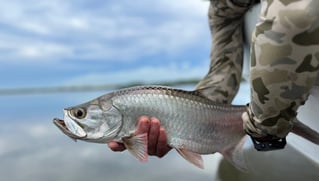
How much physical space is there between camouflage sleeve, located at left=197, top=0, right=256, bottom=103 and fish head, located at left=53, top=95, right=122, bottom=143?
0.71 meters

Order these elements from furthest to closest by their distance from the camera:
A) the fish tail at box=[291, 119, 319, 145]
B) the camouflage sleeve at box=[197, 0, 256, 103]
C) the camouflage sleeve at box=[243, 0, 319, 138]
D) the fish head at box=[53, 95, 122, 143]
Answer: the camouflage sleeve at box=[197, 0, 256, 103] < the fish tail at box=[291, 119, 319, 145] < the fish head at box=[53, 95, 122, 143] < the camouflage sleeve at box=[243, 0, 319, 138]

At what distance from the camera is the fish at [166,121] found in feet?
4.91

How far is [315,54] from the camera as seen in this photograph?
1.20 meters

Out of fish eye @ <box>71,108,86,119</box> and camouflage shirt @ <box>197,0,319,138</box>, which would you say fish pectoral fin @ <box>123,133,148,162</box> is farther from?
camouflage shirt @ <box>197,0,319,138</box>

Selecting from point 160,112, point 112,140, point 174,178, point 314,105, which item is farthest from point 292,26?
point 174,178

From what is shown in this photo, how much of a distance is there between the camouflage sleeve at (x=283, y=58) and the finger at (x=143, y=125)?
31cm

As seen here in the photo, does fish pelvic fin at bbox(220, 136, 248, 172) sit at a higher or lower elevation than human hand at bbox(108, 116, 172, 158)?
lower

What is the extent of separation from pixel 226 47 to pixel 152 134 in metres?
1.05

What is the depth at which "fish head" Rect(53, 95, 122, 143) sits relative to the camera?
4.90ft

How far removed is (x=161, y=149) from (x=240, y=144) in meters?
0.25

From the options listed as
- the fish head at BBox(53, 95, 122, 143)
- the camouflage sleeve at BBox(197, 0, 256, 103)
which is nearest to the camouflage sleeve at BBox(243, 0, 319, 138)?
the fish head at BBox(53, 95, 122, 143)

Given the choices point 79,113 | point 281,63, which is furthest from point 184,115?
point 281,63

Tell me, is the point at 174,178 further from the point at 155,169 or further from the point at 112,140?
the point at 112,140

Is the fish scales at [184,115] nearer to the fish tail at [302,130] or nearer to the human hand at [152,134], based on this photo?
the human hand at [152,134]
